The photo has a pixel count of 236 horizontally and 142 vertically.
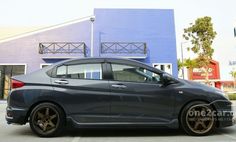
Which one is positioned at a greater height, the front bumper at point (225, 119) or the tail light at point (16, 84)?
the tail light at point (16, 84)

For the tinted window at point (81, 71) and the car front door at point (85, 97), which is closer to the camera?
the car front door at point (85, 97)

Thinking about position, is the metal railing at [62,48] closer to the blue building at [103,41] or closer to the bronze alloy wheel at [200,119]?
the blue building at [103,41]

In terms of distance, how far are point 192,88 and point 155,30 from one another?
1770cm

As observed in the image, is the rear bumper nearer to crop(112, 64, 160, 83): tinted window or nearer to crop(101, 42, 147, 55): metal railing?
crop(112, 64, 160, 83): tinted window

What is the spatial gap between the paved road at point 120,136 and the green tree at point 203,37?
22661 millimetres

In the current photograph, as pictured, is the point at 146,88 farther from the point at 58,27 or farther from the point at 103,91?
the point at 58,27

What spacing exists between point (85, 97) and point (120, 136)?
1.03 metres

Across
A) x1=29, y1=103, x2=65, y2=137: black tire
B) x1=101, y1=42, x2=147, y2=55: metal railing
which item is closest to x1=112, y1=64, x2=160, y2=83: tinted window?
x1=29, y1=103, x2=65, y2=137: black tire

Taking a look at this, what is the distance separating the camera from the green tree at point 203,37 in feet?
93.1

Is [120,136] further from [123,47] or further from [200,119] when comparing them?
[123,47]

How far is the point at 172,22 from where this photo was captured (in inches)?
918

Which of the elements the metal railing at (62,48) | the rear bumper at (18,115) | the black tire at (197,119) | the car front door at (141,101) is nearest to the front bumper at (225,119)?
the black tire at (197,119)

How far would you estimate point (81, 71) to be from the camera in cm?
631

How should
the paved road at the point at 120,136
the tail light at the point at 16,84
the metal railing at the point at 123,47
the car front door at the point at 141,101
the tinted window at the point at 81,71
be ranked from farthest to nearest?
the metal railing at the point at 123,47 → the tinted window at the point at 81,71 → the tail light at the point at 16,84 → the car front door at the point at 141,101 → the paved road at the point at 120,136
